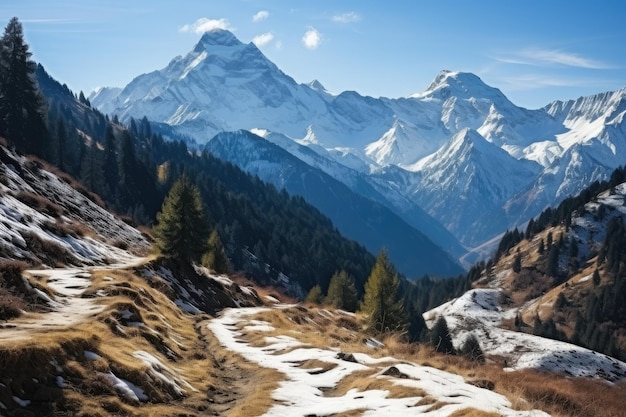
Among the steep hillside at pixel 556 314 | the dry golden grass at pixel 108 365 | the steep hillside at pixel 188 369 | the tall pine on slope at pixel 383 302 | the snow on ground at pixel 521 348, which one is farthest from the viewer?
the steep hillside at pixel 556 314

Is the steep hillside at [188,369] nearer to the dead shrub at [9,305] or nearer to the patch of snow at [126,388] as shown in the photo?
the patch of snow at [126,388]

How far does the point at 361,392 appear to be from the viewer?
1466 cm

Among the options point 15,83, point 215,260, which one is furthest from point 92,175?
point 215,260

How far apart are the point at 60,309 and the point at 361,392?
12.1m

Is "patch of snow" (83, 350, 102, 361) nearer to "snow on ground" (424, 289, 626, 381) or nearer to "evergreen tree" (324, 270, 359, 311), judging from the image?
"snow on ground" (424, 289, 626, 381)

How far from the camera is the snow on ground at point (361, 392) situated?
40.0 ft

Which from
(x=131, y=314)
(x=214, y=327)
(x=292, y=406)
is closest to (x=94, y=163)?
(x=214, y=327)

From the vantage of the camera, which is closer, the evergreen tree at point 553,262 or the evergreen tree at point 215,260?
the evergreen tree at point 215,260

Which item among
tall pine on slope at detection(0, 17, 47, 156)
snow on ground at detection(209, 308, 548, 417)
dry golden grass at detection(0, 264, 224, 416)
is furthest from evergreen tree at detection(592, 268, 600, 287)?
dry golden grass at detection(0, 264, 224, 416)

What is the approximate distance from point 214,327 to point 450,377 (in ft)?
58.9

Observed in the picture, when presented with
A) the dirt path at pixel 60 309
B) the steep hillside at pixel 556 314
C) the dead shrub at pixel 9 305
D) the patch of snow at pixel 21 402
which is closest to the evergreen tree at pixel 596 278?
the steep hillside at pixel 556 314

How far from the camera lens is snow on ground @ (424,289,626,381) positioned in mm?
93188

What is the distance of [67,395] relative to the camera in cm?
1098

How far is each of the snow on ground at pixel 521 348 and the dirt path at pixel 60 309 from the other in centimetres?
5863
